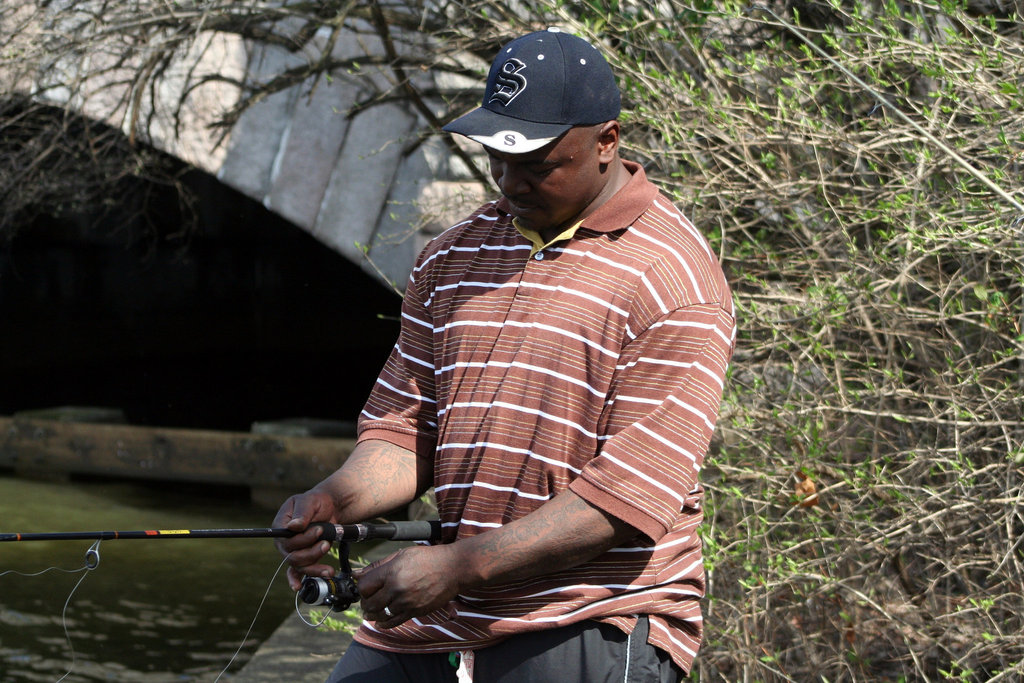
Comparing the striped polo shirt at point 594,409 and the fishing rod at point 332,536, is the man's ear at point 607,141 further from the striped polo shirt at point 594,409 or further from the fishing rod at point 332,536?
the fishing rod at point 332,536

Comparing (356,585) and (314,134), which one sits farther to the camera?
(314,134)

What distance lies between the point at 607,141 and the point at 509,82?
0.21 metres

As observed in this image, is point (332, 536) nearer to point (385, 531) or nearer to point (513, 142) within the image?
point (385, 531)

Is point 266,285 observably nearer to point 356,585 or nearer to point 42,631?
point 42,631

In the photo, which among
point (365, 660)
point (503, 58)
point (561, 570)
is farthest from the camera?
point (365, 660)

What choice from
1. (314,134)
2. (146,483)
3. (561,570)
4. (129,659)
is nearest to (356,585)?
(561,570)

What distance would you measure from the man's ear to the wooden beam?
6.73 m

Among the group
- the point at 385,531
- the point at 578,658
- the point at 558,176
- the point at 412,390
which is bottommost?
the point at 578,658

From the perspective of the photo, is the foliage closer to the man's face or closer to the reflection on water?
the man's face

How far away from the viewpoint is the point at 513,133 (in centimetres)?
203

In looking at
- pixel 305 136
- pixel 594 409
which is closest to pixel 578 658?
pixel 594 409

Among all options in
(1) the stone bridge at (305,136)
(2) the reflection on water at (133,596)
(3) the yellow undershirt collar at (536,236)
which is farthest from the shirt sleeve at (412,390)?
(1) the stone bridge at (305,136)

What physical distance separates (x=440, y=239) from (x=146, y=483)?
8.33 meters

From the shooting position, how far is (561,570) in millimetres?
1999
